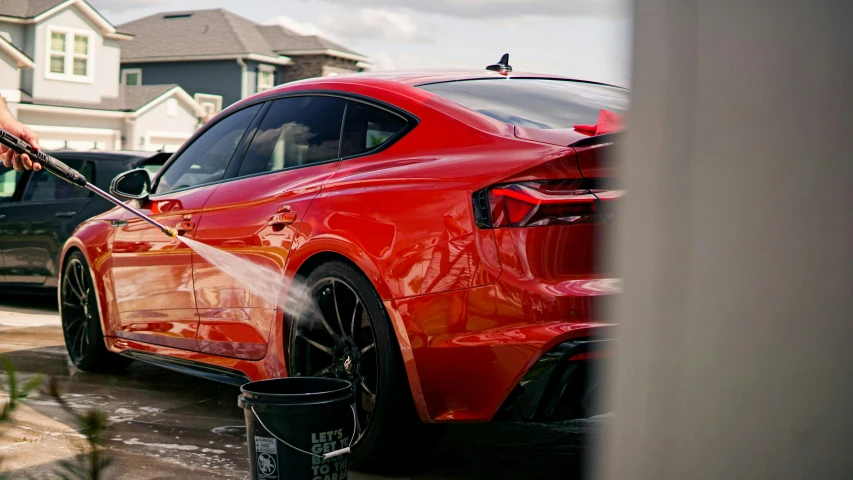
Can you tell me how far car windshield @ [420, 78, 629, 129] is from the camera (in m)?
4.22

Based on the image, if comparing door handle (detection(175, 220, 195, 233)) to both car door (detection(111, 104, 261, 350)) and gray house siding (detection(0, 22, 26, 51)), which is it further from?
gray house siding (detection(0, 22, 26, 51))

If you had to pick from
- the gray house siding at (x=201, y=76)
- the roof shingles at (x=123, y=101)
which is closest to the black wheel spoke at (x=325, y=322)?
the roof shingles at (x=123, y=101)

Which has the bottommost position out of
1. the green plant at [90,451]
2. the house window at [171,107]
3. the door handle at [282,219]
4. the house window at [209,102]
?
the green plant at [90,451]

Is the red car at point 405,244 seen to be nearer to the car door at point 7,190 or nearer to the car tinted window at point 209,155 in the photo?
the car tinted window at point 209,155

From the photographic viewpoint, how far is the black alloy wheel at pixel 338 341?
14.3 ft

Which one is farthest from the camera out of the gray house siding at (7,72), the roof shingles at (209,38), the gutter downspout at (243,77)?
the roof shingles at (209,38)

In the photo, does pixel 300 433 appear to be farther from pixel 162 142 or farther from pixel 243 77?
pixel 243 77

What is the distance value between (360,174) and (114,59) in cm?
3393

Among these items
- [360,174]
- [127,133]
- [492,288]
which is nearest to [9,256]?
[360,174]

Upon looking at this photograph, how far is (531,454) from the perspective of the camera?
4844 millimetres

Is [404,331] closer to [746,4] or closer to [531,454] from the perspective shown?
[531,454]

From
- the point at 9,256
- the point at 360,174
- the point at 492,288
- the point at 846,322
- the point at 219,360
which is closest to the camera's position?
the point at 846,322

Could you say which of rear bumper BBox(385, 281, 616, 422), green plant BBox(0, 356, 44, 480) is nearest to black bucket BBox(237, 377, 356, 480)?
rear bumper BBox(385, 281, 616, 422)

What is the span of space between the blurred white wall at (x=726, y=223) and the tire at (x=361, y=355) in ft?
7.70
